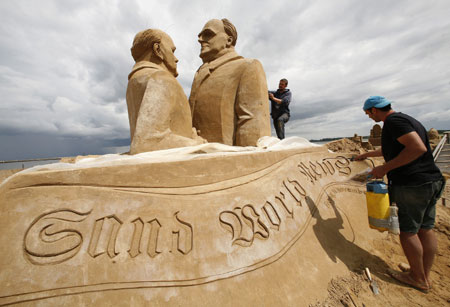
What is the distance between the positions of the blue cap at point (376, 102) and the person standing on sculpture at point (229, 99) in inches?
50.4

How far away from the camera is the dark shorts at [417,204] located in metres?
1.63

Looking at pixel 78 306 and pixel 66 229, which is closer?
pixel 78 306

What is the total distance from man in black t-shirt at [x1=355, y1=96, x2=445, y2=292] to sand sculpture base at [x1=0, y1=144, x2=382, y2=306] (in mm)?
435

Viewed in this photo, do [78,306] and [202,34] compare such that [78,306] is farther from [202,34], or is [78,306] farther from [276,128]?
[276,128]

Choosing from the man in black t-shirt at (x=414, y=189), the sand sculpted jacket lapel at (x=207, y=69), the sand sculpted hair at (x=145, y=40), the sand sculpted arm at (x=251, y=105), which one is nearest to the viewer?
the man in black t-shirt at (x=414, y=189)

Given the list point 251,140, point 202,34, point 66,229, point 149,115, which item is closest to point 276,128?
point 251,140

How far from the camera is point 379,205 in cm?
176

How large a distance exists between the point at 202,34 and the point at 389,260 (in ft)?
12.3

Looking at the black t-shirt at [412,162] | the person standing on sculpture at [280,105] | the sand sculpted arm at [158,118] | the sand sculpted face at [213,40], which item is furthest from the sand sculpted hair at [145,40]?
the person standing on sculpture at [280,105]

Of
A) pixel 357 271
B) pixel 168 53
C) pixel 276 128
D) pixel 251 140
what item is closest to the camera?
pixel 357 271

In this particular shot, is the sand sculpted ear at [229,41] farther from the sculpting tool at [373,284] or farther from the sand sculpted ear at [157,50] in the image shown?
the sculpting tool at [373,284]

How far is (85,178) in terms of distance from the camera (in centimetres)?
137

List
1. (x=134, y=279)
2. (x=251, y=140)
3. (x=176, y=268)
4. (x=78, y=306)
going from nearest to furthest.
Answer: (x=78, y=306)
(x=134, y=279)
(x=176, y=268)
(x=251, y=140)

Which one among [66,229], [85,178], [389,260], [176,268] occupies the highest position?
[85,178]
